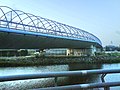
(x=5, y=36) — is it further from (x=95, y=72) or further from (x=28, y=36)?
(x=95, y=72)

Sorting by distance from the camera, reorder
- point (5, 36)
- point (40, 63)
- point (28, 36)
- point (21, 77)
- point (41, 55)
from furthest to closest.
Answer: point (41, 55), point (40, 63), point (28, 36), point (5, 36), point (21, 77)

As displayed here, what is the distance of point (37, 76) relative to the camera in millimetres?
4145

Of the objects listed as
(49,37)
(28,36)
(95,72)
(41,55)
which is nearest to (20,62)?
(41,55)

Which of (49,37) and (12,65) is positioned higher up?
(49,37)

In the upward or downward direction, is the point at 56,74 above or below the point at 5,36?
below

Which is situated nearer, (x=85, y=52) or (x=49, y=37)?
(x=49, y=37)

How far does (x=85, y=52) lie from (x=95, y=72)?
91391 mm

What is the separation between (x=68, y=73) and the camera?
13.9 ft

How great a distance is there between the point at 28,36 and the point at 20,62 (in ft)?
110

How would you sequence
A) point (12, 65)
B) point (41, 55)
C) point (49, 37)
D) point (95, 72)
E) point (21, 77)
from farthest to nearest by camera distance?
point (41, 55)
point (12, 65)
point (49, 37)
point (95, 72)
point (21, 77)

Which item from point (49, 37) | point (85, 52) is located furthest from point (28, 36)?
point (85, 52)

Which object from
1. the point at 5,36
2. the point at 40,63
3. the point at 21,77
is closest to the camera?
the point at 21,77

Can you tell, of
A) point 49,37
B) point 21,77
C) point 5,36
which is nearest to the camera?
point 21,77

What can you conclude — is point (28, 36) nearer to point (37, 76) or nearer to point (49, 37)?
point (49, 37)
